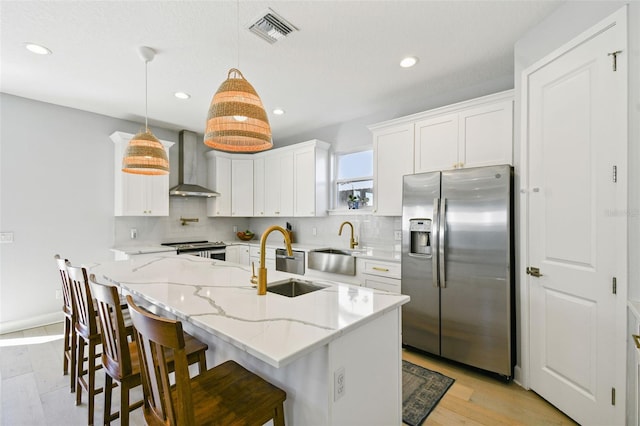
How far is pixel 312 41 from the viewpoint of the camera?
7.78ft

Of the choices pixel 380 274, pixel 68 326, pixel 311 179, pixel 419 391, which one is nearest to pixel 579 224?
pixel 419 391

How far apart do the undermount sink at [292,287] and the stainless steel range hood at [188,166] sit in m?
3.18

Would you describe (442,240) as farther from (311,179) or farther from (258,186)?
(258,186)

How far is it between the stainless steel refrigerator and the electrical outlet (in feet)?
5.60

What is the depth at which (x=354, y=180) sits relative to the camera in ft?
14.1

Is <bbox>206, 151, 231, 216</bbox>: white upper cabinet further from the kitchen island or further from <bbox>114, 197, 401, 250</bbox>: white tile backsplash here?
the kitchen island

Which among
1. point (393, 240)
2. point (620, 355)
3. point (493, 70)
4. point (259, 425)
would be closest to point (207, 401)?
point (259, 425)

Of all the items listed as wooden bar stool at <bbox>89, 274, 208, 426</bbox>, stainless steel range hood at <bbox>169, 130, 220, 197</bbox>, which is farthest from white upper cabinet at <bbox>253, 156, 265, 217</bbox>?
wooden bar stool at <bbox>89, 274, 208, 426</bbox>

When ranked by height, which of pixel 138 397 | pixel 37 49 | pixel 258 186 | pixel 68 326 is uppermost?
pixel 37 49

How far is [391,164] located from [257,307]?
8.31 feet

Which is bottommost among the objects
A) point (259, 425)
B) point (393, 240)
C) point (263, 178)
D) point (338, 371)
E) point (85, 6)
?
point (259, 425)

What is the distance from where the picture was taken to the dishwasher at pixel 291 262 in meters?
4.01

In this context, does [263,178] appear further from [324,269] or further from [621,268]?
[621,268]

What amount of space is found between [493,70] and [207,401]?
346cm
